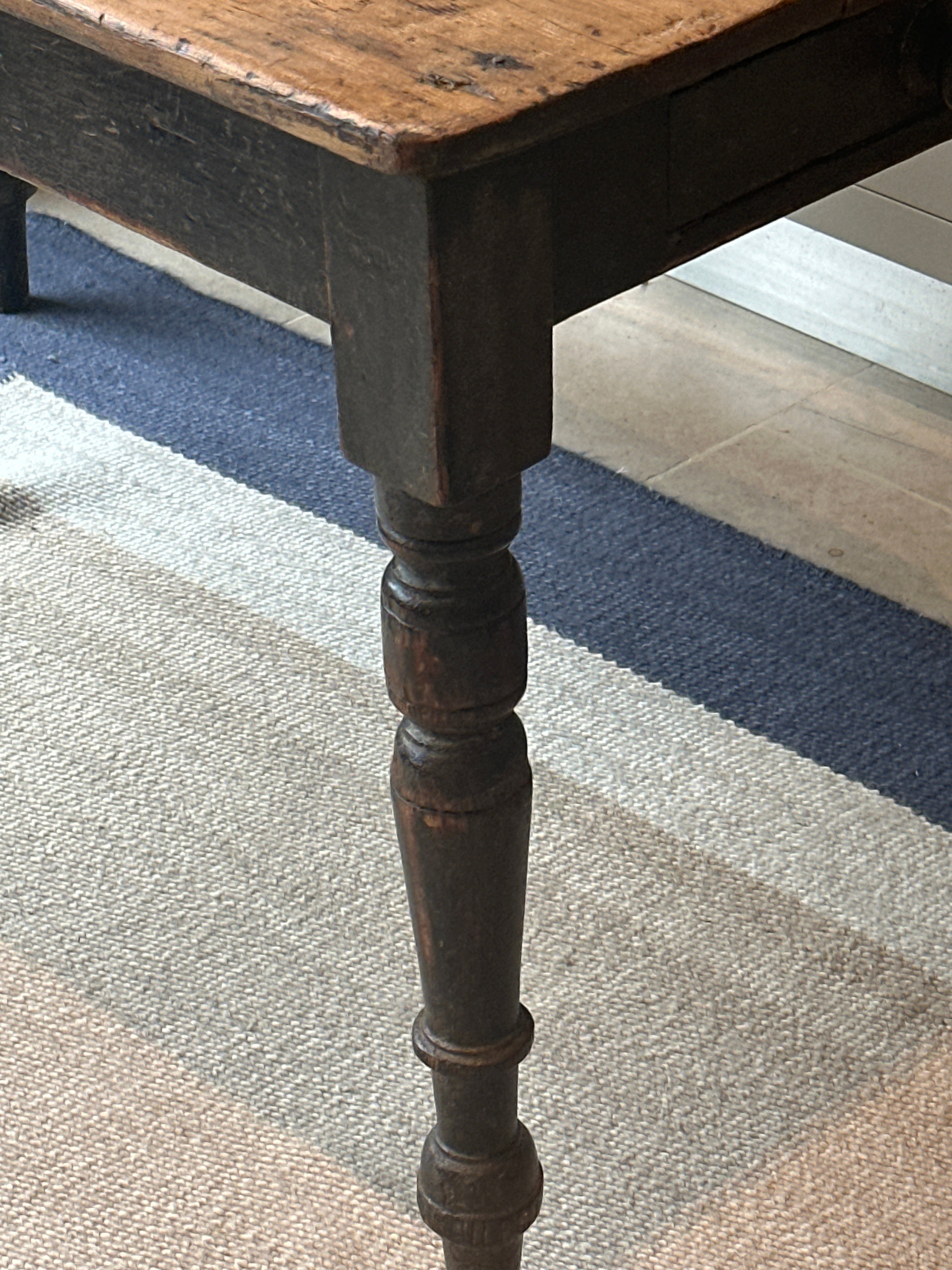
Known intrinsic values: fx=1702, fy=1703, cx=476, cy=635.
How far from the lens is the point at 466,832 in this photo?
0.72 m

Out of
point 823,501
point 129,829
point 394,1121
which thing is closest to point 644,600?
point 823,501

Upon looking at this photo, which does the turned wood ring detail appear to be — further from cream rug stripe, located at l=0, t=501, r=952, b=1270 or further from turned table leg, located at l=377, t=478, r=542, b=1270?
cream rug stripe, located at l=0, t=501, r=952, b=1270

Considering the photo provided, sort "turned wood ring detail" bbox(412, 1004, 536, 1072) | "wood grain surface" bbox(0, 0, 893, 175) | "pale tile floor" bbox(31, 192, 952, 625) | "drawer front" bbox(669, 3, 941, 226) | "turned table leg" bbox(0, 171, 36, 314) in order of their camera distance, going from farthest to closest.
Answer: "turned table leg" bbox(0, 171, 36, 314) < "pale tile floor" bbox(31, 192, 952, 625) < "turned wood ring detail" bbox(412, 1004, 536, 1072) < "drawer front" bbox(669, 3, 941, 226) < "wood grain surface" bbox(0, 0, 893, 175)

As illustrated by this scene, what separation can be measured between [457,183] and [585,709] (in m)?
0.85

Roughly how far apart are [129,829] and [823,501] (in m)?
0.77

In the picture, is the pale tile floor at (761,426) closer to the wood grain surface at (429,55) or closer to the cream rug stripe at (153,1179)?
the cream rug stripe at (153,1179)

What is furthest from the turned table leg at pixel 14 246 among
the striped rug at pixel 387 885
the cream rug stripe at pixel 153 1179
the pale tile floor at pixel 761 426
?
the cream rug stripe at pixel 153 1179

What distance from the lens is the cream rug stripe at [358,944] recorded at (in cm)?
103

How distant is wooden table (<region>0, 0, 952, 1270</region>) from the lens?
0.56m

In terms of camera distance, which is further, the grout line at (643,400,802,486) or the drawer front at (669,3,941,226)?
the grout line at (643,400,802,486)

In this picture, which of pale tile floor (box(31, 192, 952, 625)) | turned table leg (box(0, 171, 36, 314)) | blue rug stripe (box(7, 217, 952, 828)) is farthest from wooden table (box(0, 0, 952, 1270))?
turned table leg (box(0, 171, 36, 314))

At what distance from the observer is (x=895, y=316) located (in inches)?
74.4

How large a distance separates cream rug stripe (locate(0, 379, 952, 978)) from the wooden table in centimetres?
48

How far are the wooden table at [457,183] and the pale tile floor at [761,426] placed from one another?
88 centimetres
